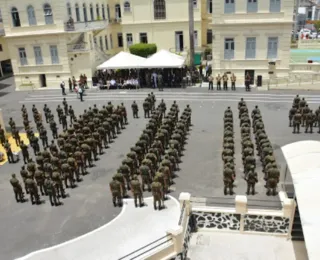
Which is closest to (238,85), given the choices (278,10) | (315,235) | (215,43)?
(215,43)

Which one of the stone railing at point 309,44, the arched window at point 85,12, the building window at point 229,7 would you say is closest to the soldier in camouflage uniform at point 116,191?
the building window at point 229,7

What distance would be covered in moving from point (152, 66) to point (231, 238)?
18.1m

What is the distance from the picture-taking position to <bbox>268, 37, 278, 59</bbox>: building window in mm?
25422

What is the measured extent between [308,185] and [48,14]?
80.6 ft

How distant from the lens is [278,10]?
24719 millimetres

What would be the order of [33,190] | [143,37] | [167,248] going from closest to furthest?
[167,248] → [33,190] → [143,37]

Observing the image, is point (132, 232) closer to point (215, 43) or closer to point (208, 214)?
point (208, 214)

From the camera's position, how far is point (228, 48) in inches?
1040

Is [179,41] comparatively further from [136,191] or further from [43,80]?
[136,191]

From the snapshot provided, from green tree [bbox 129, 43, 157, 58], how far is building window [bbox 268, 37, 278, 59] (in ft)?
35.9

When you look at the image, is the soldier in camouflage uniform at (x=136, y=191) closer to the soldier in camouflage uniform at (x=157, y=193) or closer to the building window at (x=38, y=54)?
the soldier in camouflage uniform at (x=157, y=193)

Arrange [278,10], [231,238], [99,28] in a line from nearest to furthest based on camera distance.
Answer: [231,238] < [278,10] < [99,28]

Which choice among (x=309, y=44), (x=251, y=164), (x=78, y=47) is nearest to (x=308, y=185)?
(x=251, y=164)

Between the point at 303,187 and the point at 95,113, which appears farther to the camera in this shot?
the point at 95,113
